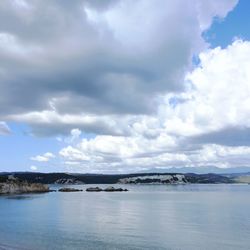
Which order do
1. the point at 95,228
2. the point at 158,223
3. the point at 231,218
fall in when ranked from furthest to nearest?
the point at 231,218, the point at 158,223, the point at 95,228

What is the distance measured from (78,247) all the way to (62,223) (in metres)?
29.5

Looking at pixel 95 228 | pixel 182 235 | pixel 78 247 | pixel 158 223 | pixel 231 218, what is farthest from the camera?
pixel 231 218

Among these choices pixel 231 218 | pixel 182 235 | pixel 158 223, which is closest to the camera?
pixel 182 235

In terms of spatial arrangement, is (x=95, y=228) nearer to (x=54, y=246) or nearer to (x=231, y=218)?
(x=54, y=246)

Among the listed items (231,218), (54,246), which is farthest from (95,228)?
(231,218)

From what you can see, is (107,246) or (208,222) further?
(208,222)

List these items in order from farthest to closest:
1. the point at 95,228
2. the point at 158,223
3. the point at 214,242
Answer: the point at 158,223 < the point at 95,228 < the point at 214,242

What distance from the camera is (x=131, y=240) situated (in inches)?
2344

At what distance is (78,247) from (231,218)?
44.4 metres

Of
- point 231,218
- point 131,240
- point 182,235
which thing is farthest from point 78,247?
point 231,218

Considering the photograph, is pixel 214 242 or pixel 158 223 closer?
pixel 214 242

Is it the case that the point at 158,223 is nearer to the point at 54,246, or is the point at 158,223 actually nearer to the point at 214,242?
the point at 214,242

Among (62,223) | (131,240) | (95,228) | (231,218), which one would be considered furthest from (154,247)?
(231,218)

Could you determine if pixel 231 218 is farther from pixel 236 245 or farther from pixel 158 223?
pixel 236 245
